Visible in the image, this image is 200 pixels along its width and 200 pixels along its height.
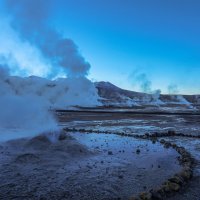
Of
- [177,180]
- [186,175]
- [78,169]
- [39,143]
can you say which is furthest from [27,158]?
[186,175]

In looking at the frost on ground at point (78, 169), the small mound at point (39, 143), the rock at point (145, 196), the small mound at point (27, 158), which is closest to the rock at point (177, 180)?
the frost on ground at point (78, 169)

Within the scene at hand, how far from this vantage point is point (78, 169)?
15.4m

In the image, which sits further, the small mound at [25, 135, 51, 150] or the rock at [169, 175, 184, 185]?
the small mound at [25, 135, 51, 150]

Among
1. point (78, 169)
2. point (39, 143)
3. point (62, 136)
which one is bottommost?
point (78, 169)

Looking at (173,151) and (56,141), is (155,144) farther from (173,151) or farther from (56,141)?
(56,141)

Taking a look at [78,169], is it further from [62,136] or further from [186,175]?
[62,136]

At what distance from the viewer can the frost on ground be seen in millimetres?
12031

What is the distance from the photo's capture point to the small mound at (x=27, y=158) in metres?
16.8

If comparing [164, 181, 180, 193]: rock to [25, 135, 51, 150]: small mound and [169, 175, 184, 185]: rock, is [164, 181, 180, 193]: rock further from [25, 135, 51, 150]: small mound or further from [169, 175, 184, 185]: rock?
[25, 135, 51, 150]: small mound

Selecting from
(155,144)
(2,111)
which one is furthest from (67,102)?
(155,144)

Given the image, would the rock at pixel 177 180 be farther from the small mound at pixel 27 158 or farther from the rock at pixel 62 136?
the rock at pixel 62 136

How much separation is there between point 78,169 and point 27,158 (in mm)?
3471

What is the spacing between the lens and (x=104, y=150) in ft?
68.4

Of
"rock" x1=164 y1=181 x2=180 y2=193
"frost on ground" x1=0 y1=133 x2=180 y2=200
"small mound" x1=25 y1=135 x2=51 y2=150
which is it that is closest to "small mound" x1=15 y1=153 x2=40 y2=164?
"frost on ground" x1=0 y1=133 x2=180 y2=200
